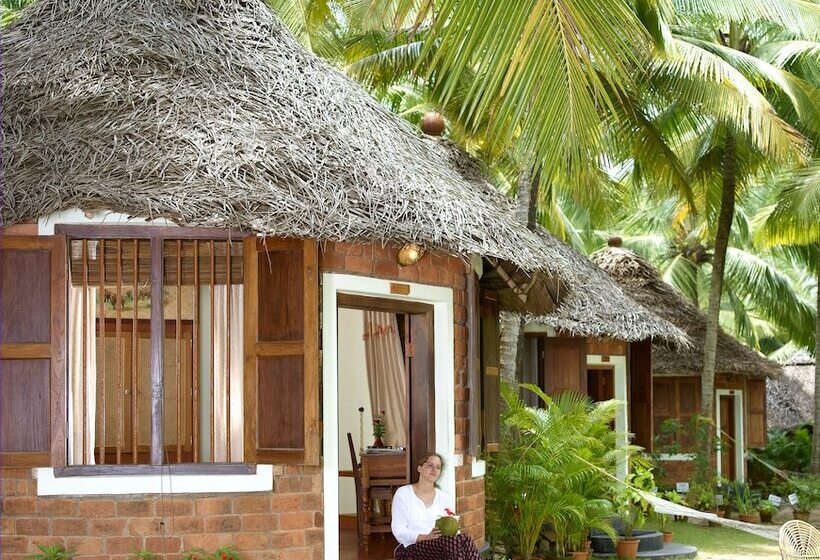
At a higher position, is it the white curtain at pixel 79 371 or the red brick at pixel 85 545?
the white curtain at pixel 79 371

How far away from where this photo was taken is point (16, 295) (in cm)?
706

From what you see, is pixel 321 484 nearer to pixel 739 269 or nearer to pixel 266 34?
pixel 266 34

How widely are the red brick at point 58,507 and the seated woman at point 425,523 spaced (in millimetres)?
2026

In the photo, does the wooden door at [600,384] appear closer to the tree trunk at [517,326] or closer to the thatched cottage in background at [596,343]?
the thatched cottage in background at [596,343]

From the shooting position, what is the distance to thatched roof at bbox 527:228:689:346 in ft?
44.1

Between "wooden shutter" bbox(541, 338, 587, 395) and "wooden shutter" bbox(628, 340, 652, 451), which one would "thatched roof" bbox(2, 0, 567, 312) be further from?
"wooden shutter" bbox(628, 340, 652, 451)

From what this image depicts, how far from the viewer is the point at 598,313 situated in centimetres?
1379

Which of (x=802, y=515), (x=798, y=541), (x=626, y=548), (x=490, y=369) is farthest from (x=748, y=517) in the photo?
(x=798, y=541)

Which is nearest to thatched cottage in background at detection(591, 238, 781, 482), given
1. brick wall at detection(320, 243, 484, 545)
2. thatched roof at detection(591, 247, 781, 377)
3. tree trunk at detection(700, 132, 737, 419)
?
thatched roof at detection(591, 247, 781, 377)

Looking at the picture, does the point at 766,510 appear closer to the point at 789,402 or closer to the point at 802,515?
the point at 802,515

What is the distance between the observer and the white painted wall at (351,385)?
12203 mm

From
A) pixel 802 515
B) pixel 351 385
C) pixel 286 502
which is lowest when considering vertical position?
pixel 802 515

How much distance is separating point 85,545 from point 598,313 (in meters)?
8.03

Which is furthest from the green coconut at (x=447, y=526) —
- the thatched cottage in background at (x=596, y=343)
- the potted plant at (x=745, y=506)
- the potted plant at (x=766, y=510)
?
the potted plant at (x=766, y=510)
